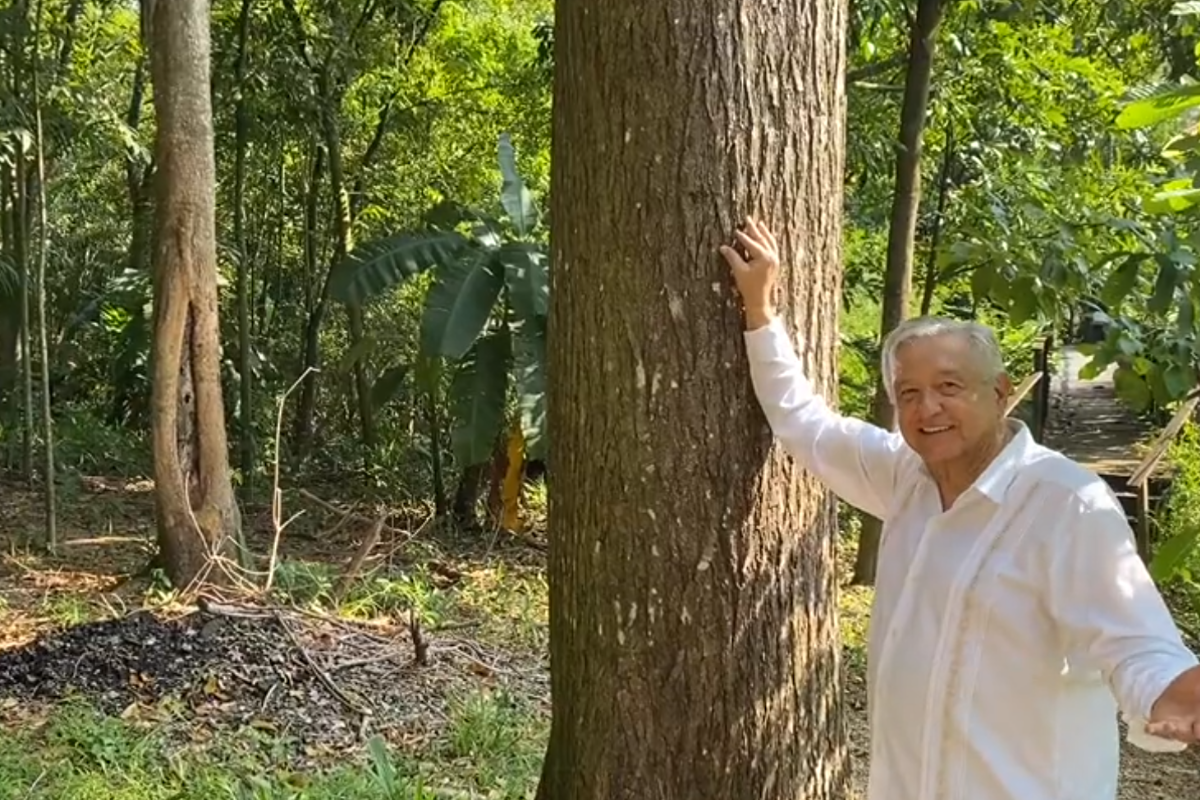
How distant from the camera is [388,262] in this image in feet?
27.8

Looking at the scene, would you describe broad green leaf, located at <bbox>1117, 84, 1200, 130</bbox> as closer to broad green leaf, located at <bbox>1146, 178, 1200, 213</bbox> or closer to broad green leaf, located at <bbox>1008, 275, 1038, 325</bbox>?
broad green leaf, located at <bbox>1146, 178, 1200, 213</bbox>

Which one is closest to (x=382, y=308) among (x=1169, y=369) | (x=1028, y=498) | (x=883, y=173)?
(x=883, y=173)

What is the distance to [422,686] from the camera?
5340 mm

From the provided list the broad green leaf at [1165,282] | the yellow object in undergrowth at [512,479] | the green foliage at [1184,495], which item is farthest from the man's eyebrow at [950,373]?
the yellow object in undergrowth at [512,479]

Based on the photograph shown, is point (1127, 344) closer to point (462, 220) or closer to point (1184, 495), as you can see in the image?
point (1184, 495)

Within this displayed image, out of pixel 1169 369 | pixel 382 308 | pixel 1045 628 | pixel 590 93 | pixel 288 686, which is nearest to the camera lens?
pixel 1045 628

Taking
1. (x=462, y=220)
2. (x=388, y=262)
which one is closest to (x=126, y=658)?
(x=388, y=262)

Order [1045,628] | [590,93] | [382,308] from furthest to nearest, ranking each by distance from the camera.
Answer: [382,308]
[590,93]
[1045,628]

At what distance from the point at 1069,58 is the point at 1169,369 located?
5.29 meters

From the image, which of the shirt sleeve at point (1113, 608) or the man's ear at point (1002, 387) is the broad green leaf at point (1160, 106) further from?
the shirt sleeve at point (1113, 608)

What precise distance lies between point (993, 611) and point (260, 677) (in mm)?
3832

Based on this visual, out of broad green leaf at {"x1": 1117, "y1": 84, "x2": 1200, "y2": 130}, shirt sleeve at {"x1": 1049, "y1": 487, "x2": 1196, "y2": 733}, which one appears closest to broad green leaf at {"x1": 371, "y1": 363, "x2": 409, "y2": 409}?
broad green leaf at {"x1": 1117, "y1": 84, "x2": 1200, "y2": 130}

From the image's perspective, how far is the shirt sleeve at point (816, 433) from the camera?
2.36 metres

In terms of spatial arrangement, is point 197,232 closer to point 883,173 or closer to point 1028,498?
point 883,173
